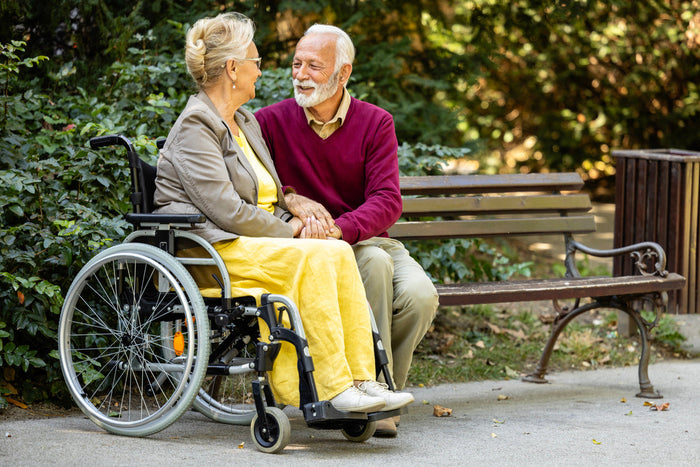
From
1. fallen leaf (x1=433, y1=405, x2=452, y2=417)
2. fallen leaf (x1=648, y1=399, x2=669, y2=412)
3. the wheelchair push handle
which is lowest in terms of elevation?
fallen leaf (x1=648, y1=399, x2=669, y2=412)

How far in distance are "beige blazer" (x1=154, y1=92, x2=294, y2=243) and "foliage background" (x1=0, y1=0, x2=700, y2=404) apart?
607 millimetres

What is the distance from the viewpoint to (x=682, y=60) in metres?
10.1

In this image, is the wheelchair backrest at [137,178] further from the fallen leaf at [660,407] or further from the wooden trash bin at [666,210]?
the wooden trash bin at [666,210]

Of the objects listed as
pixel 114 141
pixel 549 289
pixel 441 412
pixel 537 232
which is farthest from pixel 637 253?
pixel 114 141

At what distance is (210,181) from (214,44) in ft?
1.85

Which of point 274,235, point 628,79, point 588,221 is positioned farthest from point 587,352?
point 628,79

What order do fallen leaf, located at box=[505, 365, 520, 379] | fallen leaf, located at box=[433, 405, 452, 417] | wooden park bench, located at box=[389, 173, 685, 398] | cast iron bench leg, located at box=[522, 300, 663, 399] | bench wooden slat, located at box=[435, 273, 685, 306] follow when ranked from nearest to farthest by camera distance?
fallen leaf, located at box=[433, 405, 452, 417], bench wooden slat, located at box=[435, 273, 685, 306], wooden park bench, located at box=[389, 173, 685, 398], cast iron bench leg, located at box=[522, 300, 663, 399], fallen leaf, located at box=[505, 365, 520, 379]

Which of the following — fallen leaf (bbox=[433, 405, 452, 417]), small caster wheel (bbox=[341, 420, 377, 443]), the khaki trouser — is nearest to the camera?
small caster wheel (bbox=[341, 420, 377, 443])

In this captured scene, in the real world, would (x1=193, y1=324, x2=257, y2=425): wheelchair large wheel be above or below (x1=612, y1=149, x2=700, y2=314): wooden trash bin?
below

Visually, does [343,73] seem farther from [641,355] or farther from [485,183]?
[641,355]

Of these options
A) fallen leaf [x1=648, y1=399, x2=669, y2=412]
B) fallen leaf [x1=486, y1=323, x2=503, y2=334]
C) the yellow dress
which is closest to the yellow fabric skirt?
the yellow dress

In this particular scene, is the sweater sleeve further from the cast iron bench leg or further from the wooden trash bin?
the wooden trash bin

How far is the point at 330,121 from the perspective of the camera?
12.7 feet

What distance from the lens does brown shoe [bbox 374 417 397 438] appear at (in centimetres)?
349
